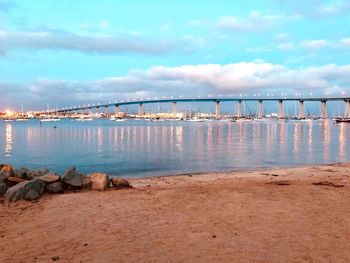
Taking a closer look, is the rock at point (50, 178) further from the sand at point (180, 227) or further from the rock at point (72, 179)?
the sand at point (180, 227)

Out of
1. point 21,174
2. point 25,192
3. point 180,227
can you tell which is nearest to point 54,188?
point 25,192

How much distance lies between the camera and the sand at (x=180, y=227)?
6891 millimetres

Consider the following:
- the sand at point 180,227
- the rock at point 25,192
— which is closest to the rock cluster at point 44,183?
the rock at point 25,192

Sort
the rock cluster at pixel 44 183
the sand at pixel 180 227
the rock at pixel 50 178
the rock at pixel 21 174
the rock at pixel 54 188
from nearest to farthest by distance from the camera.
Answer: the sand at pixel 180 227
the rock cluster at pixel 44 183
the rock at pixel 54 188
the rock at pixel 50 178
the rock at pixel 21 174

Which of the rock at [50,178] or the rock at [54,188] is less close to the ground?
the rock at [50,178]

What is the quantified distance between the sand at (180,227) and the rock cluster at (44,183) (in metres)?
0.47

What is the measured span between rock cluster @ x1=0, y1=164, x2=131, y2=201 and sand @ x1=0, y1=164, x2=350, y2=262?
474 millimetres

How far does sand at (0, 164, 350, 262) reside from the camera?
689 centimetres

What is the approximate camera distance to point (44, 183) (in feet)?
41.1

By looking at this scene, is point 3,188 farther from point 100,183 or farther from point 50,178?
point 100,183

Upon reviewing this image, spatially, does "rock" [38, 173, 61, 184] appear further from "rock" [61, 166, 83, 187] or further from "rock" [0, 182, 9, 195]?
"rock" [0, 182, 9, 195]

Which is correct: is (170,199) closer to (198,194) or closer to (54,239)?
(198,194)

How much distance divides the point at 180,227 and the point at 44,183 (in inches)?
237

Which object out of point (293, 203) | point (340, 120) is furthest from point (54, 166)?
point (340, 120)
